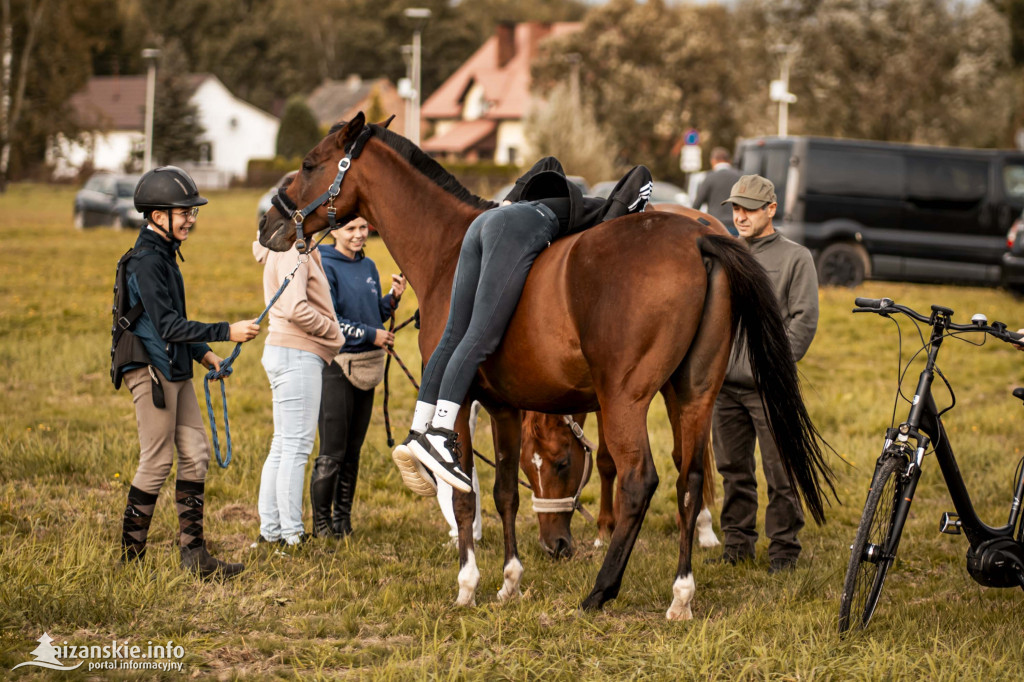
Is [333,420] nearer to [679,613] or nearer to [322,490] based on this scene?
[322,490]

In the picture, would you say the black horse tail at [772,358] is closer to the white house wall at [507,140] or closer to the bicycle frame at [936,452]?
the bicycle frame at [936,452]

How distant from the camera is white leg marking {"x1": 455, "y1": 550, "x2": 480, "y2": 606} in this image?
5141 mm

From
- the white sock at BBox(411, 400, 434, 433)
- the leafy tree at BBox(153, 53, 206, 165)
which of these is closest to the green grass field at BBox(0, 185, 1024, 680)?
the white sock at BBox(411, 400, 434, 433)

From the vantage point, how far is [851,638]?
4.48 m

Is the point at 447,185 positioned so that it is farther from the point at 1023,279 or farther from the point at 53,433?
the point at 1023,279

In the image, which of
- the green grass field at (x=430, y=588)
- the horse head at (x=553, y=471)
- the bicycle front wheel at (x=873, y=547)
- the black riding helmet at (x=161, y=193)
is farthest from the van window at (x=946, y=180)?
the black riding helmet at (x=161, y=193)

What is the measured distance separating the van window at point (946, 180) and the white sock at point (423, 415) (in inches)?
590

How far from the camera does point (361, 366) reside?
6410mm

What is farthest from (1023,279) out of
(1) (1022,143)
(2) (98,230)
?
(1) (1022,143)

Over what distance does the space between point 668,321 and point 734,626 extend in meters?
1.40

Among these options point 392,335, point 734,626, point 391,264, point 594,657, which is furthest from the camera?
point 391,264

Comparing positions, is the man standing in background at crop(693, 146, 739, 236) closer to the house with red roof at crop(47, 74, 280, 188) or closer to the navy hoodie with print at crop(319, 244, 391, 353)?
the navy hoodie with print at crop(319, 244, 391, 353)

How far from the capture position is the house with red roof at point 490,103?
213 feet

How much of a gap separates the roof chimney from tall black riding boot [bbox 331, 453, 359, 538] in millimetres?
64584
